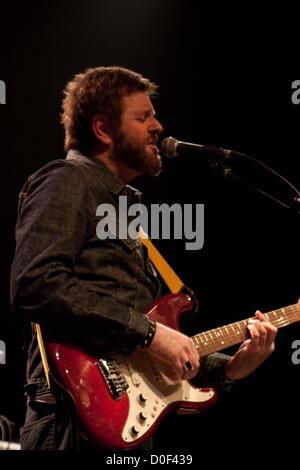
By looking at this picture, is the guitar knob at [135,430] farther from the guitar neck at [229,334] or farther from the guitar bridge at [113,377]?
the guitar neck at [229,334]

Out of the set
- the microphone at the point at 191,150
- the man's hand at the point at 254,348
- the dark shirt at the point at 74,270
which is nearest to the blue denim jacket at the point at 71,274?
the dark shirt at the point at 74,270

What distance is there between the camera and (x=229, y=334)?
2049mm

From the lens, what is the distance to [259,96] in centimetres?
355

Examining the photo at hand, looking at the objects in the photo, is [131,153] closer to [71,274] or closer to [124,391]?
[71,274]

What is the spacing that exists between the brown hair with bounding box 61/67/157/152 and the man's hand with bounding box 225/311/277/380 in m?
0.94

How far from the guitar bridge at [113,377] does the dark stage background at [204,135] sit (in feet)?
5.51

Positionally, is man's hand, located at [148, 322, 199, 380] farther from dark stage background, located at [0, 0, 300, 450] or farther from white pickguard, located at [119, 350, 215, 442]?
dark stage background, located at [0, 0, 300, 450]

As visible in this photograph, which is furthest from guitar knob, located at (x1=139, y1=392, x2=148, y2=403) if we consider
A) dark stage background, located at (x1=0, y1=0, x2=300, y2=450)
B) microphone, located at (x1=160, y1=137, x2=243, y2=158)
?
dark stage background, located at (x1=0, y1=0, x2=300, y2=450)

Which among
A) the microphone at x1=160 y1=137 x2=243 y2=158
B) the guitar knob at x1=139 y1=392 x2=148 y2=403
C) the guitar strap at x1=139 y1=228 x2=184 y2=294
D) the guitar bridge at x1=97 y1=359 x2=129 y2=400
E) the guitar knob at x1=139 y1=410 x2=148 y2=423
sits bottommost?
the guitar knob at x1=139 y1=410 x2=148 y2=423

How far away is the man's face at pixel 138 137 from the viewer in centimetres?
211

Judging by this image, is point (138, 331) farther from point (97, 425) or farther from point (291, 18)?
point (291, 18)

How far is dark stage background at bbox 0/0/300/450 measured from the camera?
10.5 ft
